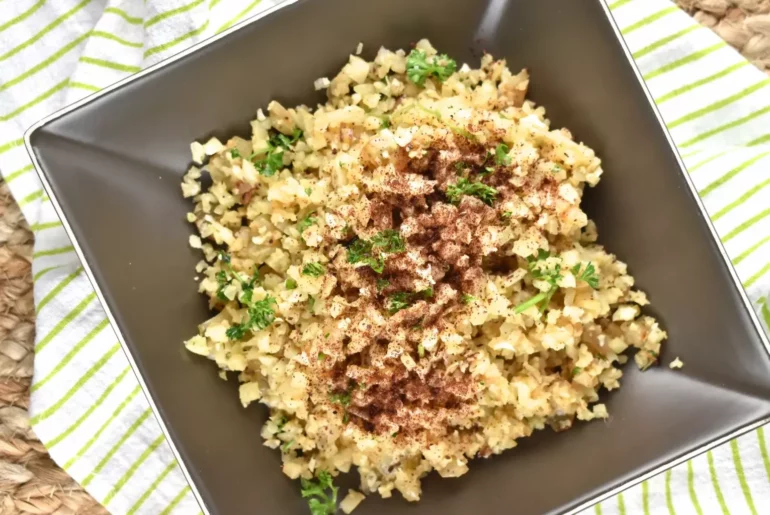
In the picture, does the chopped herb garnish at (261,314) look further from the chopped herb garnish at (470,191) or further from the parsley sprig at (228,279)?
the chopped herb garnish at (470,191)

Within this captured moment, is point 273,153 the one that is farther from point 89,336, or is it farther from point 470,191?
point 89,336

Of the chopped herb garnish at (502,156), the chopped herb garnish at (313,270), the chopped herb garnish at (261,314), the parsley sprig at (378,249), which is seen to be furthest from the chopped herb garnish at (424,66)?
the chopped herb garnish at (261,314)

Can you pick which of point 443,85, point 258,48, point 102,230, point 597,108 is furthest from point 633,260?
point 102,230

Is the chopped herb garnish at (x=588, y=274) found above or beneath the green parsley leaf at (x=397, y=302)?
above

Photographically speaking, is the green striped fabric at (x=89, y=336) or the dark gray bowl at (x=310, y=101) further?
the green striped fabric at (x=89, y=336)

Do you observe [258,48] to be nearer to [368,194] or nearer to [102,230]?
[368,194]

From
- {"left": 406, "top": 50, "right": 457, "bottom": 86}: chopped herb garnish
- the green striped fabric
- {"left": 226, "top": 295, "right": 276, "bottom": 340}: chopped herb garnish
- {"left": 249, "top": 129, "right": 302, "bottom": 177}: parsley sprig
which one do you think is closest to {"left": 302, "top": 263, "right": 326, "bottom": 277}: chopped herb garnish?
{"left": 226, "top": 295, "right": 276, "bottom": 340}: chopped herb garnish
